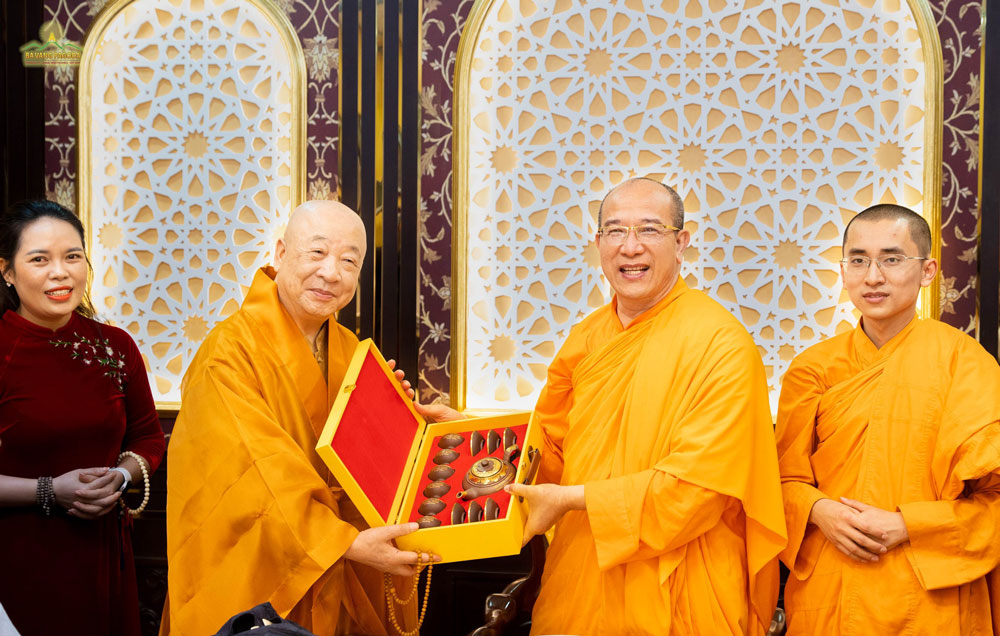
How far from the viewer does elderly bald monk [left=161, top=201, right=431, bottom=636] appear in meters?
1.89

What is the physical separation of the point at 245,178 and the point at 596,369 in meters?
1.92

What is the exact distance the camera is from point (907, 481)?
2.04 m

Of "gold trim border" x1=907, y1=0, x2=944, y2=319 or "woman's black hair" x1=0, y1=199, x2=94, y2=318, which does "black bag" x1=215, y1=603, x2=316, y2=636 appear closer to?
"woman's black hair" x1=0, y1=199, x2=94, y2=318

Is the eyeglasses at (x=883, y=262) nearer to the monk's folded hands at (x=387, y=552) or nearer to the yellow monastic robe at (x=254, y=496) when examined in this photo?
the monk's folded hands at (x=387, y=552)

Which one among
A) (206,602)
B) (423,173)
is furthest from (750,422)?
(423,173)

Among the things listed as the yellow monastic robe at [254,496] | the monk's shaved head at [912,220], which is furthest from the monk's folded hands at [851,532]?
the yellow monastic robe at [254,496]

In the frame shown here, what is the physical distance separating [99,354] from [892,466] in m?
2.47

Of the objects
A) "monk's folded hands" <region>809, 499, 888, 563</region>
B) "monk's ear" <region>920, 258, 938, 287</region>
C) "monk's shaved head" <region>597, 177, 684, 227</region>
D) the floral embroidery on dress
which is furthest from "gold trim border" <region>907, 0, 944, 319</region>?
the floral embroidery on dress

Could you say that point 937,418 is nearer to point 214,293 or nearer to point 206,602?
point 206,602

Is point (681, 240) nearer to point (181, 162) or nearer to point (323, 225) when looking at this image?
point (323, 225)

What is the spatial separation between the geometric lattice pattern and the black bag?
6.46 ft

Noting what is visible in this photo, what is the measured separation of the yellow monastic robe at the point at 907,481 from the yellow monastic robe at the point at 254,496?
1.28 meters

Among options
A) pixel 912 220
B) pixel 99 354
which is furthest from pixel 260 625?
pixel 912 220

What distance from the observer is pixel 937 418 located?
2.05 m
